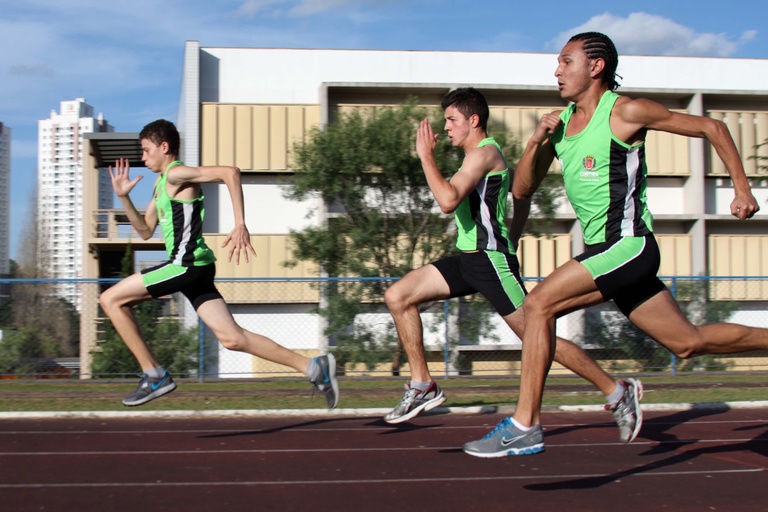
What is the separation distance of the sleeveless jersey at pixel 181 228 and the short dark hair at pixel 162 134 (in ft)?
0.57

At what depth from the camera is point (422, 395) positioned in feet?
19.7

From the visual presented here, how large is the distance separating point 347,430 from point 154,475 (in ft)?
7.28

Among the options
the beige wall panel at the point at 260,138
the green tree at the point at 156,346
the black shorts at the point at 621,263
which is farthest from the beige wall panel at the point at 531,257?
the black shorts at the point at 621,263

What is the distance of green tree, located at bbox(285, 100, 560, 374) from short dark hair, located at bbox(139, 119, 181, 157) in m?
10.4

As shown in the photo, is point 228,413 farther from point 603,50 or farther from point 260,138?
point 260,138

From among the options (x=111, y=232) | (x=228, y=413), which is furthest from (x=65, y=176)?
(x=228, y=413)

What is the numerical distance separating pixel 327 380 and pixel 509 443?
251 cm

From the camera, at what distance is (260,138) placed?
1016 inches

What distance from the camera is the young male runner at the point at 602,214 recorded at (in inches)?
177

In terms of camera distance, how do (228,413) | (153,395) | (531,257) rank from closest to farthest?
(153,395), (228,413), (531,257)

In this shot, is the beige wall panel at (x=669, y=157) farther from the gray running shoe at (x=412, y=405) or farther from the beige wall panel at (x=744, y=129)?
the gray running shoe at (x=412, y=405)

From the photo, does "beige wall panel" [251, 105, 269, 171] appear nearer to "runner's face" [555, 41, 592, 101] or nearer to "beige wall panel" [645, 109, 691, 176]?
"beige wall panel" [645, 109, 691, 176]

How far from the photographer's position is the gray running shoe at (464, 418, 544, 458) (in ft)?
14.5

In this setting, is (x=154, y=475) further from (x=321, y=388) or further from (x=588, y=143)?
(x=588, y=143)
